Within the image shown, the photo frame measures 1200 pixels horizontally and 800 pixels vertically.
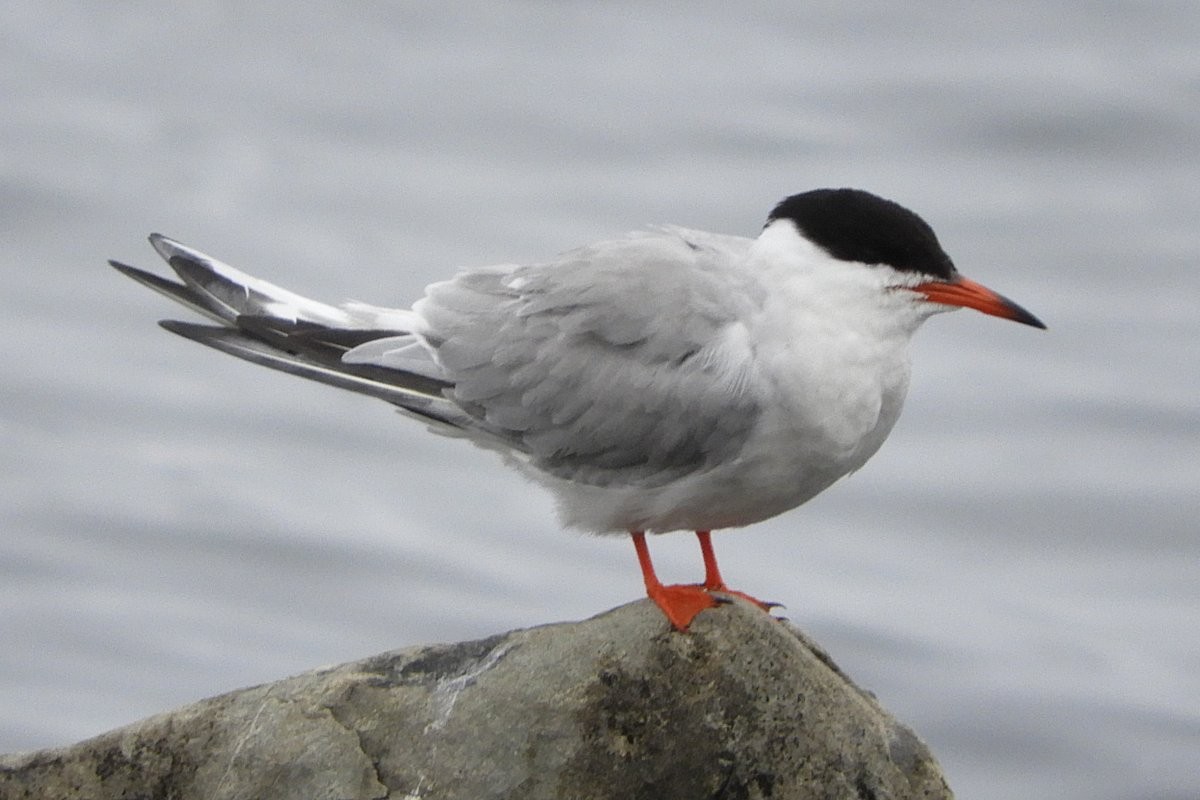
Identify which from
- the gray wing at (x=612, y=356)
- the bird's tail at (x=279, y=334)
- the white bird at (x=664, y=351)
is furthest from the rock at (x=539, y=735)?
the bird's tail at (x=279, y=334)

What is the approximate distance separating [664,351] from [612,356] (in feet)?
0.58

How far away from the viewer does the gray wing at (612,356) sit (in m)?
5.88

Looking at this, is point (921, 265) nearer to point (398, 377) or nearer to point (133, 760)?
point (398, 377)

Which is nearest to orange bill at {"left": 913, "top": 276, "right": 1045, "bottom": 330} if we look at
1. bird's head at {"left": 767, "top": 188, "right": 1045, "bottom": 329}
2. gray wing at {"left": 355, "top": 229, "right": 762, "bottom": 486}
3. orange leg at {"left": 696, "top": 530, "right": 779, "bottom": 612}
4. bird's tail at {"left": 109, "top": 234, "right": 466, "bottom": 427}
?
bird's head at {"left": 767, "top": 188, "right": 1045, "bottom": 329}

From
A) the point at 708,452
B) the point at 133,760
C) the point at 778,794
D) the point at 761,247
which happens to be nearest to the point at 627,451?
the point at 708,452

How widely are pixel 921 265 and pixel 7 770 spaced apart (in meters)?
2.69

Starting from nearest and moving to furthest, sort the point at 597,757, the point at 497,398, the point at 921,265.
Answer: the point at 597,757
the point at 921,265
the point at 497,398

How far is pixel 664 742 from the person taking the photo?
Result: 5.41 metres

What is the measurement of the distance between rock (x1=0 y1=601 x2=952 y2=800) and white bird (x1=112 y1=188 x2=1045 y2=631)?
210mm

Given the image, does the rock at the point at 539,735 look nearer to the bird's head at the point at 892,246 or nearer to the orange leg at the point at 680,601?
the orange leg at the point at 680,601

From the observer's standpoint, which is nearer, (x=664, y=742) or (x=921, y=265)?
(x=664, y=742)

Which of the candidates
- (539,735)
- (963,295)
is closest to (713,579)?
(539,735)

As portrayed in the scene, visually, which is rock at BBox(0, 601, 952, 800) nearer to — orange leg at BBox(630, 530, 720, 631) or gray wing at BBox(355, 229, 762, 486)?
orange leg at BBox(630, 530, 720, 631)

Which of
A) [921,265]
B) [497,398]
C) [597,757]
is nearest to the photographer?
[597,757]
